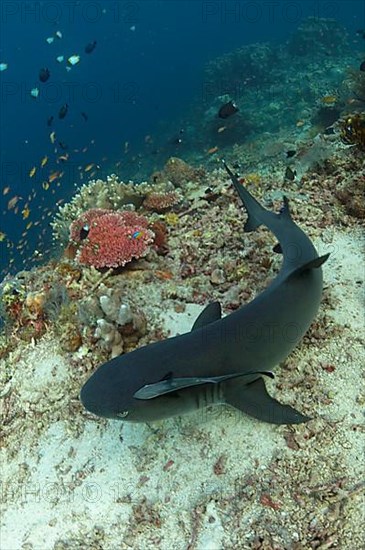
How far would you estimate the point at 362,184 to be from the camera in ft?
22.3

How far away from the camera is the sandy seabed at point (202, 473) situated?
3523 millimetres

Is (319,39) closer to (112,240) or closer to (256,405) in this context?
(112,240)

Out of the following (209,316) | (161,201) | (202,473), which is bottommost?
(161,201)

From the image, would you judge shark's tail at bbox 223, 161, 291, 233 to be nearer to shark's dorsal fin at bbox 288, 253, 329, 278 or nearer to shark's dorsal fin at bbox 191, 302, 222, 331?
shark's dorsal fin at bbox 288, 253, 329, 278

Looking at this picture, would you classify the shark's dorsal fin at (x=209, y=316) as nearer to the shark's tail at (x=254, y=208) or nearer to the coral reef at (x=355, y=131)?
the shark's tail at (x=254, y=208)

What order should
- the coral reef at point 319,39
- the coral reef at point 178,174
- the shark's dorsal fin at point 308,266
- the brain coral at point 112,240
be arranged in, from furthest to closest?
the coral reef at point 319,39
the coral reef at point 178,174
the brain coral at point 112,240
the shark's dorsal fin at point 308,266

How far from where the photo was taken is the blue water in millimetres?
36250

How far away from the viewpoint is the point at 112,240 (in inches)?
243

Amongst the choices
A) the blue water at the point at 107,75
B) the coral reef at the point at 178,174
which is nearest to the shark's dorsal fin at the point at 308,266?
the coral reef at the point at 178,174

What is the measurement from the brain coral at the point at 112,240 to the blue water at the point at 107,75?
16.4 m

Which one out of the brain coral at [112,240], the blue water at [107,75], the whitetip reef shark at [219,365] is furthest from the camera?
the blue water at [107,75]

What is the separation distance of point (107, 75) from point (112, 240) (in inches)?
4107

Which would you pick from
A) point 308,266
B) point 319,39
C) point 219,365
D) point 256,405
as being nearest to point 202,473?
point 256,405

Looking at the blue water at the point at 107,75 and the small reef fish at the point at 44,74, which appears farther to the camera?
the blue water at the point at 107,75
